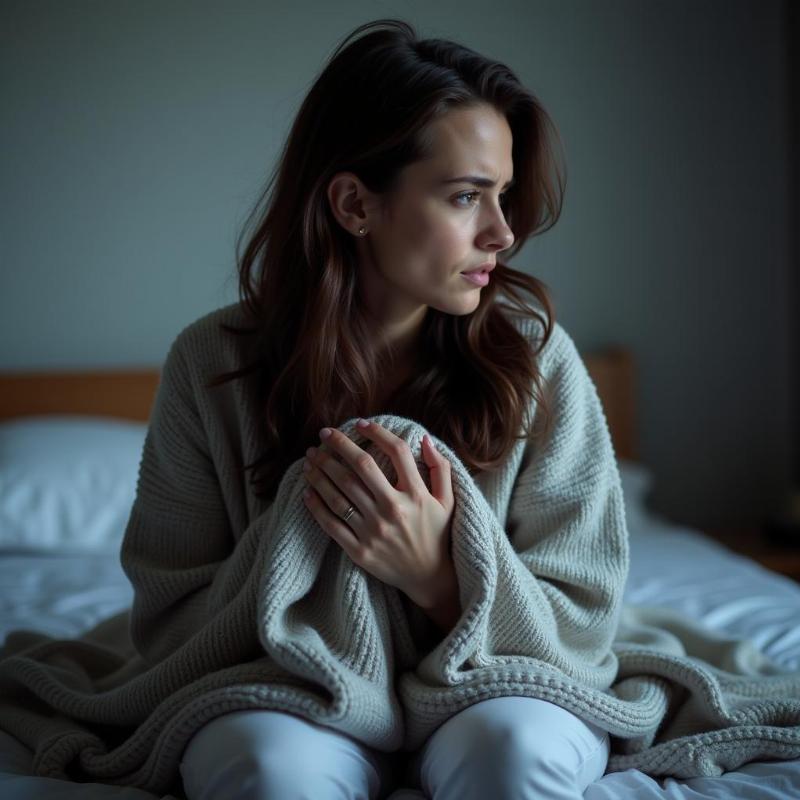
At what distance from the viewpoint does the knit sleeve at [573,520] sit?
43.6 inches

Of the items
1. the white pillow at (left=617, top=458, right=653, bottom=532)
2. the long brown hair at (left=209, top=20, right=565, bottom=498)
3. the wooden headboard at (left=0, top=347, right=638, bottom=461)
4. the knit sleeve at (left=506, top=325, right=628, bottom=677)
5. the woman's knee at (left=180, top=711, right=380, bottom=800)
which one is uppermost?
the long brown hair at (left=209, top=20, right=565, bottom=498)

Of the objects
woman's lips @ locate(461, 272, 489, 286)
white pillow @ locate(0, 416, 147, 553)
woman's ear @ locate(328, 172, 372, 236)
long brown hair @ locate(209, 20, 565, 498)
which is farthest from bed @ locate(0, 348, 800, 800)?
woman's ear @ locate(328, 172, 372, 236)

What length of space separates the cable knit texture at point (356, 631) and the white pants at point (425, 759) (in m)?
0.02

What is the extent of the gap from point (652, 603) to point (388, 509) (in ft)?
3.02

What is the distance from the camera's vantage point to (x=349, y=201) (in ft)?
3.85

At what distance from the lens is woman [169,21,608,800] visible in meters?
0.92

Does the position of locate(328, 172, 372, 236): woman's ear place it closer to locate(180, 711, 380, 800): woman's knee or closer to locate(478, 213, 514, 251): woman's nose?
locate(478, 213, 514, 251): woman's nose

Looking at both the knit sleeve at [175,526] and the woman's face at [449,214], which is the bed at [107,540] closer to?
the knit sleeve at [175,526]

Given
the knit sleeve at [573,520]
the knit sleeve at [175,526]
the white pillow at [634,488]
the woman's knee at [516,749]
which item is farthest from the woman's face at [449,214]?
the white pillow at [634,488]

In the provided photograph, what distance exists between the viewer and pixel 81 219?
7.88ft

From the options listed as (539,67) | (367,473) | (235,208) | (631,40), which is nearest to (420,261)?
(367,473)

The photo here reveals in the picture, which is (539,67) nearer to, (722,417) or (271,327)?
(722,417)

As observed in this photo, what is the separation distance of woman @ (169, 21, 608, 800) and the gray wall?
1.13 metres

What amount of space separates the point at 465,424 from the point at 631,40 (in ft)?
6.32
